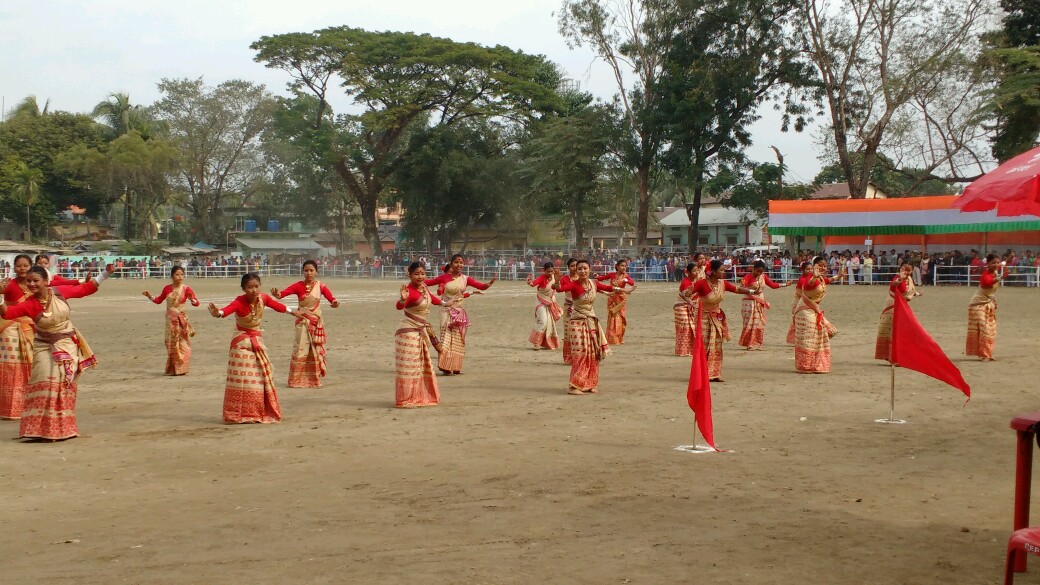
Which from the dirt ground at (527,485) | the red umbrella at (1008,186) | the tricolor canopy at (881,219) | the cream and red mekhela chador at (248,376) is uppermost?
the tricolor canopy at (881,219)

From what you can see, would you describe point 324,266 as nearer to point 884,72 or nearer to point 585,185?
point 585,185

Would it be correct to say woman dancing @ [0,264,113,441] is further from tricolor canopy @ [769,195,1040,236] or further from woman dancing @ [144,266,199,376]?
tricolor canopy @ [769,195,1040,236]

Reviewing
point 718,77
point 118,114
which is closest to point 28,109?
point 118,114

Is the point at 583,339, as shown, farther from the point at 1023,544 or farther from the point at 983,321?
the point at 1023,544

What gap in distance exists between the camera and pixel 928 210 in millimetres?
38625

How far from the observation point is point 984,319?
15.5 m

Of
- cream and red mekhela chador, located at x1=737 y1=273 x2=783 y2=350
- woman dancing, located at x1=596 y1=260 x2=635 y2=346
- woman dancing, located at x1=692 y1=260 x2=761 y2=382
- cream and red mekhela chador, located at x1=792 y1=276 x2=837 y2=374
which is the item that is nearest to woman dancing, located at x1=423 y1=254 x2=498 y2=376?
woman dancing, located at x1=596 y1=260 x2=635 y2=346

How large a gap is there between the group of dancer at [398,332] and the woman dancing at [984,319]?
0.02 m

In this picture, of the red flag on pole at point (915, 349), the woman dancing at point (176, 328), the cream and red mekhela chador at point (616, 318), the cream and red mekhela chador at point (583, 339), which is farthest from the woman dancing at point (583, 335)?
the woman dancing at point (176, 328)

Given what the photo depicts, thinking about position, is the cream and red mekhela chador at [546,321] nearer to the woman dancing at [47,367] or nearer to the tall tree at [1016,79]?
the woman dancing at [47,367]

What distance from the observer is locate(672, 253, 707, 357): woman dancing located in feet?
52.3

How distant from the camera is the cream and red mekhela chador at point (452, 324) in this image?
14.5 m

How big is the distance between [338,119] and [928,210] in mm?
34887

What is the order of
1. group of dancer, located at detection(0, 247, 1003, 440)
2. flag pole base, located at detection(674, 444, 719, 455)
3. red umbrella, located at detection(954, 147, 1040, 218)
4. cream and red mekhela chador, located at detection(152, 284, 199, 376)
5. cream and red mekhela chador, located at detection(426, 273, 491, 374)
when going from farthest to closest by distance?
cream and red mekhela chador, located at detection(152, 284, 199, 376) → cream and red mekhela chador, located at detection(426, 273, 491, 374) → group of dancer, located at detection(0, 247, 1003, 440) → flag pole base, located at detection(674, 444, 719, 455) → red umbrella, located at detection(954, 147, 1040, 218)
